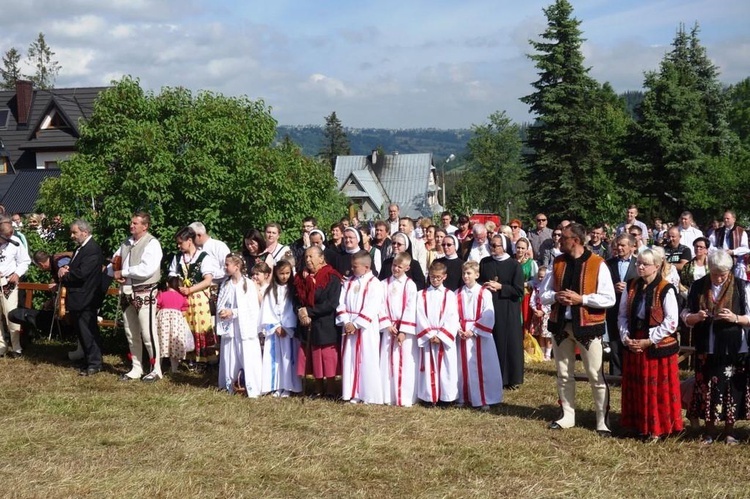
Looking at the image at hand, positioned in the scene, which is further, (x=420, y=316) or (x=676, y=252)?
(x=676, y=252)

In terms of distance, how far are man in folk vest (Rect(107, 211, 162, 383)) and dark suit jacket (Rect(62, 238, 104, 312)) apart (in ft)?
1.09

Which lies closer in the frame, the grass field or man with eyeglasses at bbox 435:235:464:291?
the grass field

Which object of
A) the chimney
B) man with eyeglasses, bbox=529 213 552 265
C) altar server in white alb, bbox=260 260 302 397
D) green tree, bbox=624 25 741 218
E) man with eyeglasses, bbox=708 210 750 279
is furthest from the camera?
the chimney

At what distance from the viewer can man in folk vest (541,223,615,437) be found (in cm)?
762

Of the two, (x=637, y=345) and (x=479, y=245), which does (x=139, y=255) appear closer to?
(x=479, y=245)

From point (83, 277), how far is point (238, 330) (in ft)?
7.09

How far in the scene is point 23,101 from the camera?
52.1 meters

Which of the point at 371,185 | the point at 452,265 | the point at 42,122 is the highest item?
the point at 42,122

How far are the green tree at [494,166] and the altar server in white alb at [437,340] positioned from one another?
49.2 meters

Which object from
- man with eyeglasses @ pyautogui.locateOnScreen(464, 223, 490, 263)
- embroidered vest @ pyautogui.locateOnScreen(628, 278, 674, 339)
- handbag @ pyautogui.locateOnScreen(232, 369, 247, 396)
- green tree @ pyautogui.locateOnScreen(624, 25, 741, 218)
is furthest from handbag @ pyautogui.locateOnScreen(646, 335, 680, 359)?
green tree @ pyautogui.locateOnScreen(624, 25, 741, 218)

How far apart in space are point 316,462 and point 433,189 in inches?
3154

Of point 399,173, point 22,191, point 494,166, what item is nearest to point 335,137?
point 399,173

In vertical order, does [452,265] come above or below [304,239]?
below

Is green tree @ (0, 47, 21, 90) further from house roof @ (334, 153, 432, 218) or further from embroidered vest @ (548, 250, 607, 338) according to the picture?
embroidered vest @ (548, 250, 607, 338)
